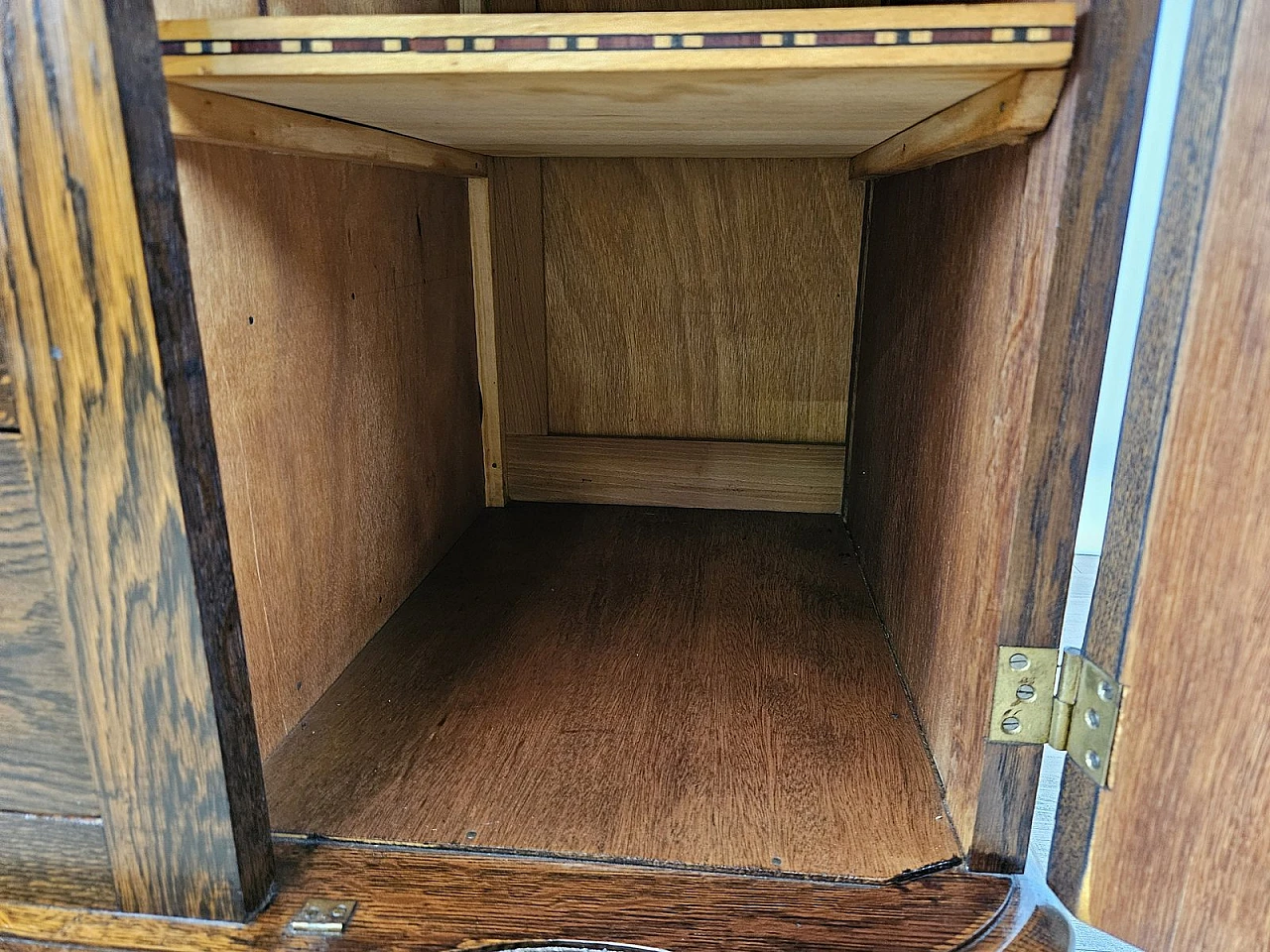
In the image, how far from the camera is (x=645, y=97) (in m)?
0.64

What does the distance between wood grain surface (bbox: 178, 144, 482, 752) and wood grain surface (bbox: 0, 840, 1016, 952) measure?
0.19 meters

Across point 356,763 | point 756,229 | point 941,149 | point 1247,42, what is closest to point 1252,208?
point 1247,42

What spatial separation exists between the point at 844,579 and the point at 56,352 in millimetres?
925

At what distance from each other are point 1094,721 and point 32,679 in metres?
0.68

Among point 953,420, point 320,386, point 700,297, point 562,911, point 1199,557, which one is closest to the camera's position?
point 1199,557

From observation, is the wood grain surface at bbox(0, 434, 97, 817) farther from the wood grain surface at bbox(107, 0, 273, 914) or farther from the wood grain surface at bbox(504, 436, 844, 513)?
the wood grain surface at bbox(504, 436, 844, 513)

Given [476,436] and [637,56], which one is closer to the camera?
[637,56]

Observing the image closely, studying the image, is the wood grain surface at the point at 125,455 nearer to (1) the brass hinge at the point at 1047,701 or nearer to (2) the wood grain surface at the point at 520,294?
(1) the brass hinge at the point at 1047,701

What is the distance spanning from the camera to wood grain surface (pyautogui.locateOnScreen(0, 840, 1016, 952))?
1.94ft

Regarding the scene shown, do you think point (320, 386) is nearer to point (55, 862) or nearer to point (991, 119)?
point (55, 862)

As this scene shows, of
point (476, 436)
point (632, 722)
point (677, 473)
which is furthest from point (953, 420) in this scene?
point (476, 436)

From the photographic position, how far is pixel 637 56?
53 cm

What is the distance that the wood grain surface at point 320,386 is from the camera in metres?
0.71

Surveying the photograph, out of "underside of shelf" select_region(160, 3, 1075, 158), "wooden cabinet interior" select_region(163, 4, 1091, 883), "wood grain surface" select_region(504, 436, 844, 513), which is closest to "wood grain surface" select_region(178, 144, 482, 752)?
"wooden cabinet interior" select_region(163, 4, 1091, 883)
